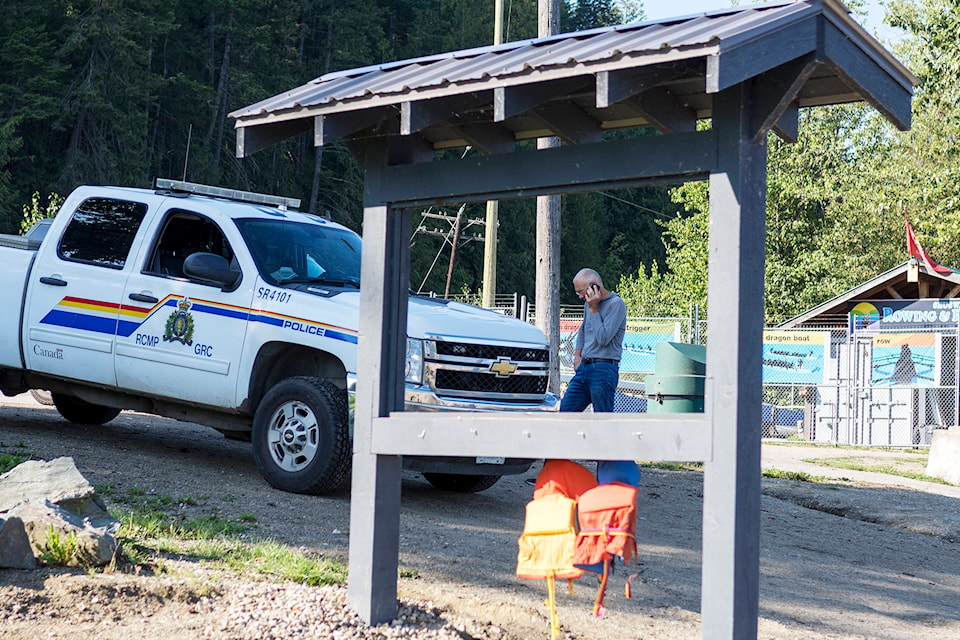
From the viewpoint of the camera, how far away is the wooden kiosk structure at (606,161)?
13.4 ft

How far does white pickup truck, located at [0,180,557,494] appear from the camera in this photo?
322 inches

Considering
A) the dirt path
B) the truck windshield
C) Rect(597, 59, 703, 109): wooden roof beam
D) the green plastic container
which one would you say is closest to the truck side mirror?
the truck windshield

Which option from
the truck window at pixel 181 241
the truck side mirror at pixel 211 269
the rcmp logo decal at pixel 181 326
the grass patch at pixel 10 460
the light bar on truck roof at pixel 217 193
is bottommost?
the grass patch at pixel 10 460

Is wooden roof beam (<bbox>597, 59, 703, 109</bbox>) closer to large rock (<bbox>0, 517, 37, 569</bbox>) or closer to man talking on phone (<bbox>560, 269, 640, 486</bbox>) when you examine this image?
large rock (<bbox>0, 517, 37, 569</bbox>)

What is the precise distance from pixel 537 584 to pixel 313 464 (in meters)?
2.42

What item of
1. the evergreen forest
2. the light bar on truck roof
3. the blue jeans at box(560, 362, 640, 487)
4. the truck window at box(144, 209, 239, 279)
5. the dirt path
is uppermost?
the evergreen forest

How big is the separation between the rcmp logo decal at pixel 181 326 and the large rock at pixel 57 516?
2.58 m

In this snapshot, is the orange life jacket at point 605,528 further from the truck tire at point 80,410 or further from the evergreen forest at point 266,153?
the evergreen forest at point 266,153

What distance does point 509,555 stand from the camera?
23.1ft

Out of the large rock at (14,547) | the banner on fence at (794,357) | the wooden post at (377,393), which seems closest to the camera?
the wooden post at (377,393)

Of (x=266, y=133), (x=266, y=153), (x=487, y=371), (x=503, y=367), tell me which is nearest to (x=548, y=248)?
(x=503, y=367)

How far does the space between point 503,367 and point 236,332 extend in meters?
2.11

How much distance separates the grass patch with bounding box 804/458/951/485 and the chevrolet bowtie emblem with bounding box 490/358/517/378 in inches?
316

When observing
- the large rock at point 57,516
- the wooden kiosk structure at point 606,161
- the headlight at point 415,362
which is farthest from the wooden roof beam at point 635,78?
the headlight at point 415,362
